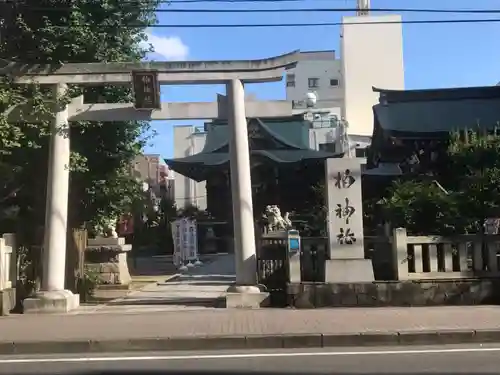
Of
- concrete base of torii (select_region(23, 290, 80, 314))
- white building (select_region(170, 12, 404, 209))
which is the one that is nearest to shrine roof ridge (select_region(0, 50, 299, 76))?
concrete base of torii (select_region(23, 290, 80, 314))

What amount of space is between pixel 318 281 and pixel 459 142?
4756 millimetres

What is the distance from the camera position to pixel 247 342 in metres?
9.27

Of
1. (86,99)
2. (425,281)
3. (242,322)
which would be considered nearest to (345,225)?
(425,281)

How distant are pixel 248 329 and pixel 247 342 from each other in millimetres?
689

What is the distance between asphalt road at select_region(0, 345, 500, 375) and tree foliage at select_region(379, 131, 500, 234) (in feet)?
15.2

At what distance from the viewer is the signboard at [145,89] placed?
1284 centimetres

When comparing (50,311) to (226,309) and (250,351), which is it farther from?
(250,351)

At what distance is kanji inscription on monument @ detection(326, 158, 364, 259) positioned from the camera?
12570mm

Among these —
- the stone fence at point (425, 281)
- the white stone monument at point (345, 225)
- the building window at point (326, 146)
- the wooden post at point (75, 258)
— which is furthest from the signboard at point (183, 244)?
the building window at point (326, 146)

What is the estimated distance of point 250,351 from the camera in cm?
898

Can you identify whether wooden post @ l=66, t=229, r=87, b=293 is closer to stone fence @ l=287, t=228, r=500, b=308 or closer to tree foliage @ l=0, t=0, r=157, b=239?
tree foliage @ l=0, t=0, r=157, b=239

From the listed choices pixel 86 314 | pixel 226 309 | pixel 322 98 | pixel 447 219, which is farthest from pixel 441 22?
pixel 322 98

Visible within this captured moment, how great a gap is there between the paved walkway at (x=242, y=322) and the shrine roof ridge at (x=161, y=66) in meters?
4.82

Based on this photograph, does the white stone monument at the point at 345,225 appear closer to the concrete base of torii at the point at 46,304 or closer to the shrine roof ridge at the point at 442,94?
the concrete base of torii at the point at 46,304
